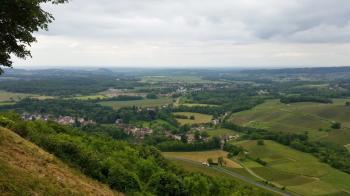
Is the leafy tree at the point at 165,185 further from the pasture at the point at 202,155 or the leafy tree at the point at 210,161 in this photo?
the leafy tree at the point at 210,161

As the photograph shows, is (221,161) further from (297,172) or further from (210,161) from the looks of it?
(297,172)

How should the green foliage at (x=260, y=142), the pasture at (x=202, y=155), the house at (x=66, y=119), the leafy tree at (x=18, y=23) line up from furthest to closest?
the house at (x=66, y=119), the green foliage at (x=260, y=142), the pasture at (x=202, y=155), the leafy tree at (x=18, y=23)

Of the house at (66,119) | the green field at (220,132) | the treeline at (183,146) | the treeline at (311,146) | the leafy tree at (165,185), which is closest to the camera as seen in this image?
the leafy tree at (165,185)

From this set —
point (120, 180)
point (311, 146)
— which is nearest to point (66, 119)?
point (311, 146)

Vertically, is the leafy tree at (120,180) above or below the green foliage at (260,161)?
above

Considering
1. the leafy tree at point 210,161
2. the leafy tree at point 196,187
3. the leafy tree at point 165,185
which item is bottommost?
the leafy tree at point 210,161

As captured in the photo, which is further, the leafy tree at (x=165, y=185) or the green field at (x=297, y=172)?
the green field at (x=297, y=172)

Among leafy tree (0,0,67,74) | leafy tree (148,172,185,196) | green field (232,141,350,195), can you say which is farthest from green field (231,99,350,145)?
leafy tree (0,0,67,74)

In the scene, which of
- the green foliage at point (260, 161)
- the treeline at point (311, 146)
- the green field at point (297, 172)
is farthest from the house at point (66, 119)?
the green foliage at point (260, 161)
